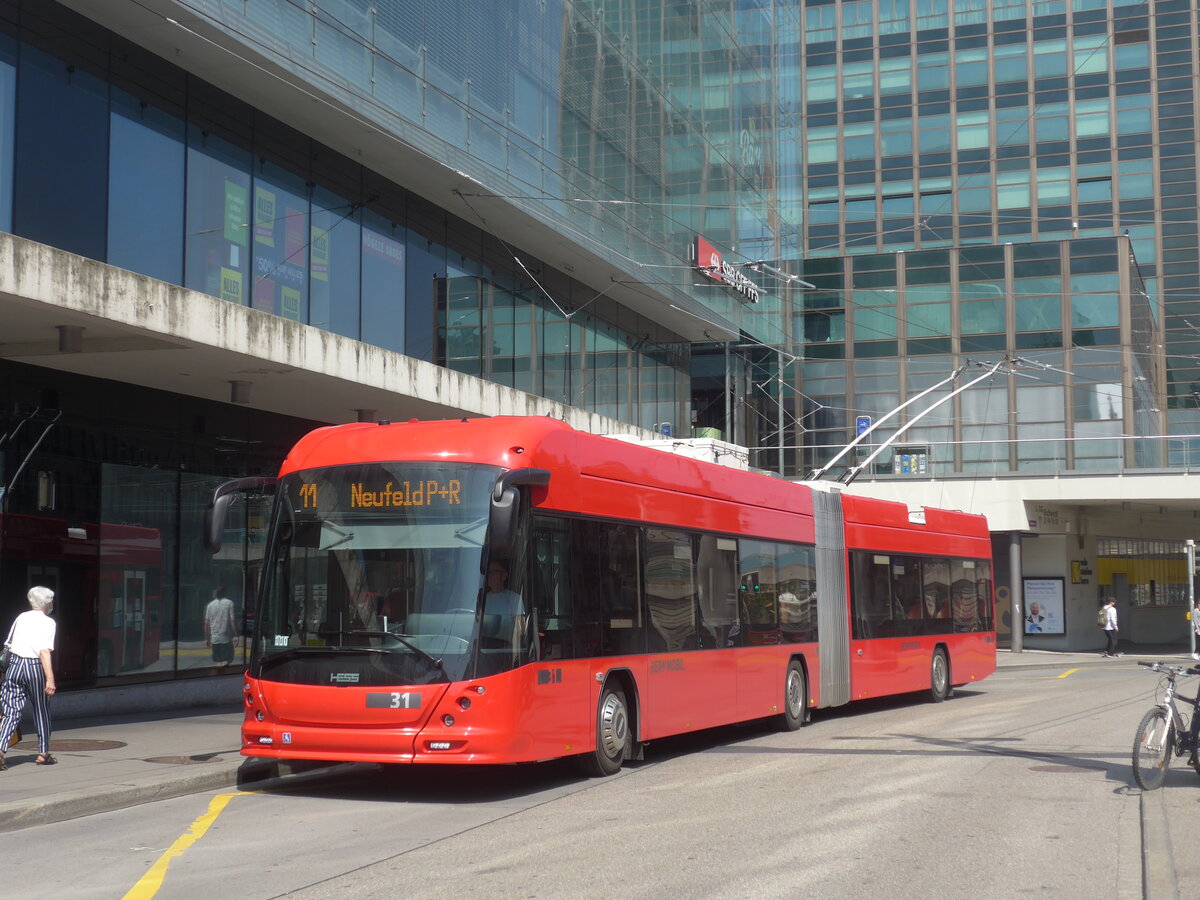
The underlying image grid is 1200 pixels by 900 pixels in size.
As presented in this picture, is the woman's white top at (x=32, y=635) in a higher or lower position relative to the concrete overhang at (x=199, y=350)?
lower

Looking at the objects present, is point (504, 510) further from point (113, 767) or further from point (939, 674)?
point (939, 674)

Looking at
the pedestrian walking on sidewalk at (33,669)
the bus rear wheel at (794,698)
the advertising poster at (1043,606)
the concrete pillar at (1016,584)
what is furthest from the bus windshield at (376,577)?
the advertising poster at (1043,606)

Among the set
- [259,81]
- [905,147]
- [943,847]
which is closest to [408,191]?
[259,81]

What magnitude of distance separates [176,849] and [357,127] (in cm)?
1309

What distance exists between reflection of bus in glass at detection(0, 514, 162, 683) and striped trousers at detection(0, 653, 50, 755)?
4282mm

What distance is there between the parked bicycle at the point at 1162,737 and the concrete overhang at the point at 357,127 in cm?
1280

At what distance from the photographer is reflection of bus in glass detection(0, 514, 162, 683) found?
16719mm

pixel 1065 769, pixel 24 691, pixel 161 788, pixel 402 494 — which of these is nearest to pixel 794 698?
pixel 1065 769

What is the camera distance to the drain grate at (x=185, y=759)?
12.7 meters

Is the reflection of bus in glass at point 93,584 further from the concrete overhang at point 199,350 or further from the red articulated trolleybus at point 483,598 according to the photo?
the red articulated trolleybus at point 483,598

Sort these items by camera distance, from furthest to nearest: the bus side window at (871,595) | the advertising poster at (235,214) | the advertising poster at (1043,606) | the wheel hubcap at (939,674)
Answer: the advertising poster at (1043,606), the wheel hubcap at (939,674), the bus side window at (871,595), the advertising poster at (235,214)

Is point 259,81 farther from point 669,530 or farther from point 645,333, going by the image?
point 645,333

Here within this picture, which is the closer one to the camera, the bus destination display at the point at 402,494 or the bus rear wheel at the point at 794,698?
the bus destination display at the point at 402,494

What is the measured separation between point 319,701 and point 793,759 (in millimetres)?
5234
